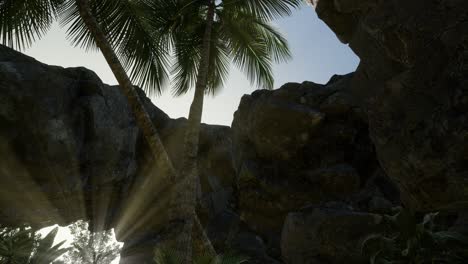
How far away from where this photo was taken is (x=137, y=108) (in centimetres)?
680

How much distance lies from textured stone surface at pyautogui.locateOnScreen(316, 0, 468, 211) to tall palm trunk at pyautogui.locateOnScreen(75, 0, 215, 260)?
140 inches

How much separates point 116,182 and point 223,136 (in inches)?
220

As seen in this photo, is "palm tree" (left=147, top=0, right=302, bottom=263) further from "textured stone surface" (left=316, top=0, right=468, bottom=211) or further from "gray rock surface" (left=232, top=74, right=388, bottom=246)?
"textured stone surface" (left=316, top=0, right=468, bottom=211)

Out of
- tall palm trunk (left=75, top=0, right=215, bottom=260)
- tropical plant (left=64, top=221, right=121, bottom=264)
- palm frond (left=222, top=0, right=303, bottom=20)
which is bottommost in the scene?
tropical plant (left=64, top=221, right=121, bottom=264)

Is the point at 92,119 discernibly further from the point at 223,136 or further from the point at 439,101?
the point at 439,101

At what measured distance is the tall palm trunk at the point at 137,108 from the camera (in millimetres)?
6555

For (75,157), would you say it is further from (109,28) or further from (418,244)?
(418,244)

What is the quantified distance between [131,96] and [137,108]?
303 millimetres

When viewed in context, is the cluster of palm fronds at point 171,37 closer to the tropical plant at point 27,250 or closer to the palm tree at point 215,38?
the palm tree at point 215,38

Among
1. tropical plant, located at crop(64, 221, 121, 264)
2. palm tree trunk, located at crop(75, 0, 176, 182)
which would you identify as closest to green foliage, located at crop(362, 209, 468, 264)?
palm tree trunk, located at crop(75, 0, 176, 182)

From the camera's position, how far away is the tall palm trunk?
655 centimetres

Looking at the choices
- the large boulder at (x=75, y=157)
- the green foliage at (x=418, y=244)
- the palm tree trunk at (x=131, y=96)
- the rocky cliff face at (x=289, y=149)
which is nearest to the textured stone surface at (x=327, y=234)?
the rocky cliff face at (x=289, y=149)

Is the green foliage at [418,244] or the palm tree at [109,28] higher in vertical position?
the palm tree at [109,28]

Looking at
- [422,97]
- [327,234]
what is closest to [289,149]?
[327,234]
